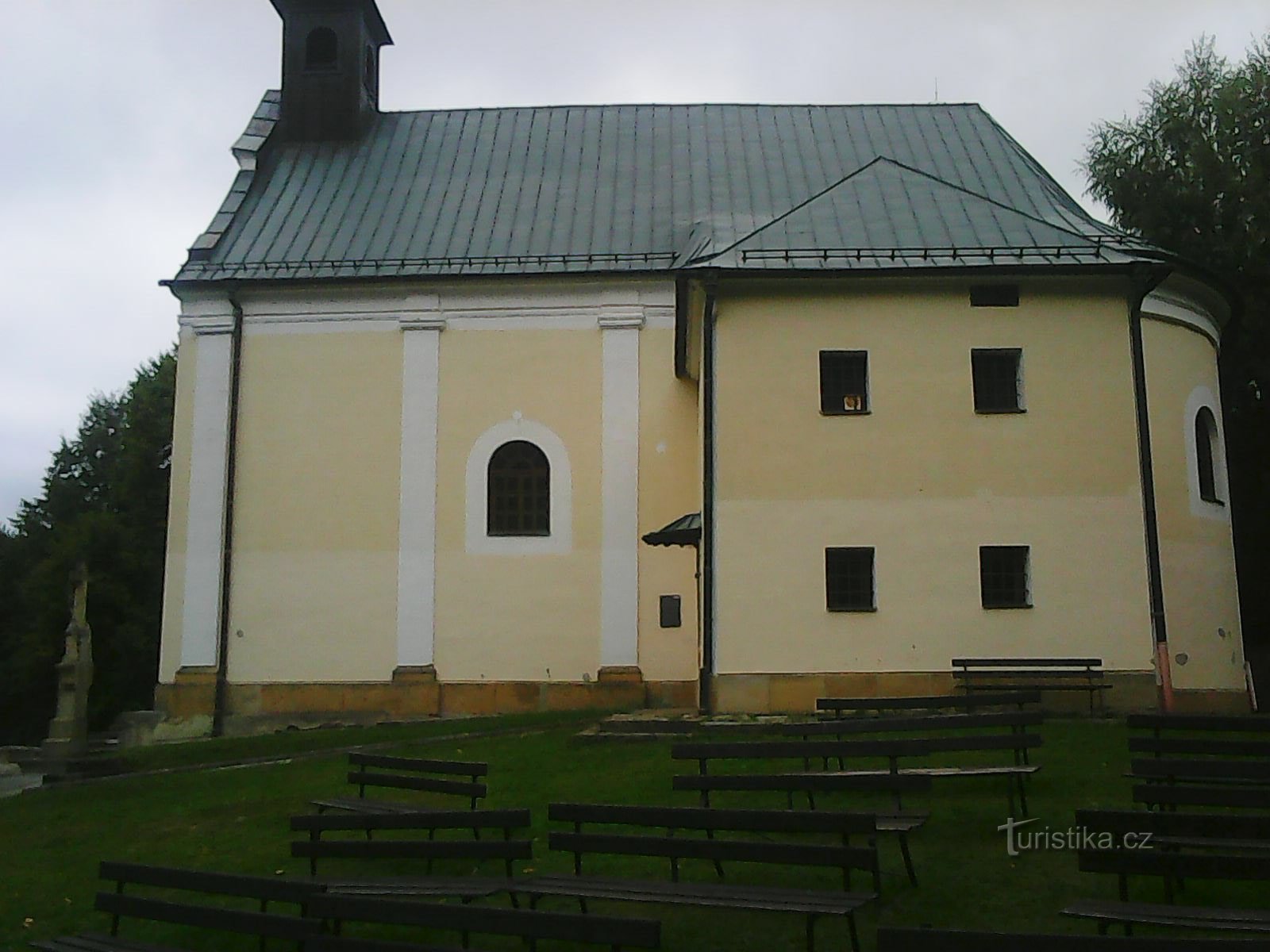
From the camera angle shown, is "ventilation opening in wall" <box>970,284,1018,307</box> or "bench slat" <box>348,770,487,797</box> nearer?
"bench slat" <box>348,770,487,797</box>

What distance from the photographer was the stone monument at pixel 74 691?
52.6 ft

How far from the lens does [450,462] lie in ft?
70.2

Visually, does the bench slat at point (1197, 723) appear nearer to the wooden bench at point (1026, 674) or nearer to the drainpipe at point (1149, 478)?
the wooden bench at point (1026, 674)

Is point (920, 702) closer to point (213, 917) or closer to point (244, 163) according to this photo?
point (213, 917)

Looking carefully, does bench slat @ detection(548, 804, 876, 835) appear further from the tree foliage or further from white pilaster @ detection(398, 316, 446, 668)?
the tree foliage

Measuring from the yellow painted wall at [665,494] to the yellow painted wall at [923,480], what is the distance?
370 cm

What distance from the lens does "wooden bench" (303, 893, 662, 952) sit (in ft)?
17.6

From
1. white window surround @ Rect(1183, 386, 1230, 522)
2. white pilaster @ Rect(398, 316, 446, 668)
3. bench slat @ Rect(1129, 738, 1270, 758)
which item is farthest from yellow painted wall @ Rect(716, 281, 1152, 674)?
bench slat @ Rect(1129, 738, 1270, 758)

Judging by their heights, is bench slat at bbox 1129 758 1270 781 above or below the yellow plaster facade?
below

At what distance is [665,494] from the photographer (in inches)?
829

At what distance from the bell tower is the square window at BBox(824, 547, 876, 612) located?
15.2m

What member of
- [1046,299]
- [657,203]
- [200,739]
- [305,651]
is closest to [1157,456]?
[1046,299]

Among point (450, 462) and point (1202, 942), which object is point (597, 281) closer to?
point (450, 462)

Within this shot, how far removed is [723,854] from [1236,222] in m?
21.7
